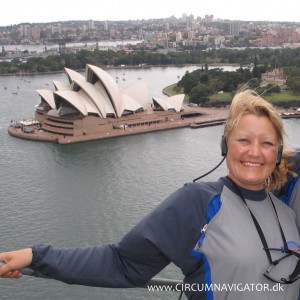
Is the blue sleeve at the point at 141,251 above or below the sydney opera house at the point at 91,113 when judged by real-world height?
above

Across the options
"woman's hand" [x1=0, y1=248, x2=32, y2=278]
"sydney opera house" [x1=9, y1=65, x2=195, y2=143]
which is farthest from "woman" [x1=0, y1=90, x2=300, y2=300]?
"sydney opera house" [x1=9, y1=65, x2=195, y2=143]

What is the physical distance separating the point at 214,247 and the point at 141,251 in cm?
9

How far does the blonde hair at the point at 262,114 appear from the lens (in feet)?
2.00

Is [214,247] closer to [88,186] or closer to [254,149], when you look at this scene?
[254,149]

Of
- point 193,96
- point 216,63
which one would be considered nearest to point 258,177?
point 193,96

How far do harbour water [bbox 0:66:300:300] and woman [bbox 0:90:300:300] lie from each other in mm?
1894

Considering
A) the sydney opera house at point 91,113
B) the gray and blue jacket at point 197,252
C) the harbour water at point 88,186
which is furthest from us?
the sydney opera house at point 91,113

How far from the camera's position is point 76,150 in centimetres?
931

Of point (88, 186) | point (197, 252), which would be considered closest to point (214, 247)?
point (197, 252)

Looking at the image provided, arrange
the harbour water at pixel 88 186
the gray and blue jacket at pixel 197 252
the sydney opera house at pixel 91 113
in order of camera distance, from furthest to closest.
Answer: the sydney opera house at pixel 91 113 → the harbour water at pixel 88 186 → the gray and blue jacket at pixel 197 252

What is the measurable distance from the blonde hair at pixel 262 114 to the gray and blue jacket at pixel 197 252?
8 cm

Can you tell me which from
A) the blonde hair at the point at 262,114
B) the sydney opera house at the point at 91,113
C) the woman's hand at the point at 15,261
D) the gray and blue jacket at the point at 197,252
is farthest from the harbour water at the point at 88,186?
the woman's hand at the point at 15,261

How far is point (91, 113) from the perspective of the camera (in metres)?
10.7

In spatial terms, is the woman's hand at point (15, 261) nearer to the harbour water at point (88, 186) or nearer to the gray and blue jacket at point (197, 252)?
the gray and blue jacket at point (197, 252)
